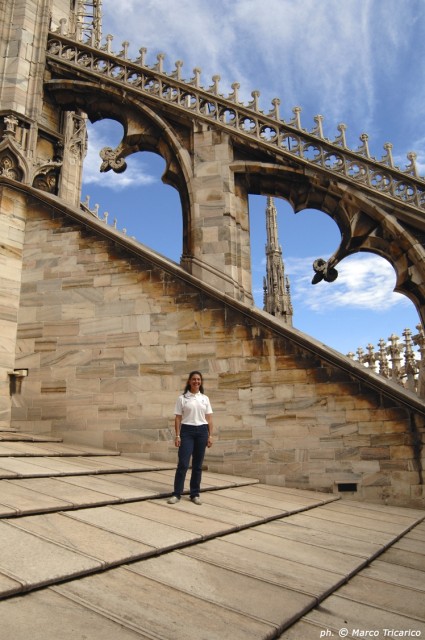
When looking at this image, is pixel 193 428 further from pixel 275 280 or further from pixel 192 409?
pixel 275 280

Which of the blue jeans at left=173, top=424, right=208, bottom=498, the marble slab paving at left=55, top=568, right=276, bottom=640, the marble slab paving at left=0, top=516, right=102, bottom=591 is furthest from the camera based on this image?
the blue jeans at left=173, top=424, right=208, bottom=498

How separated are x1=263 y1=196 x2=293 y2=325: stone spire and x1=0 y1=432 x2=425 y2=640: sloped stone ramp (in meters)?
26.1

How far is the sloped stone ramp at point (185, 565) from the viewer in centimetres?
199

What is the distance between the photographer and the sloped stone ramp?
1.99 meters

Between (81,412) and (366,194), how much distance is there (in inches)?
239

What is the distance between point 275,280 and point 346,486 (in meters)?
27.1

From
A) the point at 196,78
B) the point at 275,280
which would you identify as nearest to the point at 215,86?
the point at 196,78

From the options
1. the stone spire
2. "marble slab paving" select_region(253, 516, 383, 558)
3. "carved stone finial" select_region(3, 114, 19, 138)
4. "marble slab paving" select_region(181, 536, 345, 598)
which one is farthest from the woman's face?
the stone spire

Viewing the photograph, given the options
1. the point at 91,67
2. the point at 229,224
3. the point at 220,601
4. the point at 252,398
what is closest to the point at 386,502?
the point at 252,398

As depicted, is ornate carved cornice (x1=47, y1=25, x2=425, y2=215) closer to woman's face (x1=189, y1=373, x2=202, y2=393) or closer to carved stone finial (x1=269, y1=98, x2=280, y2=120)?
carved stone finial (x1=269, y1=98, x2=280, y2=120)

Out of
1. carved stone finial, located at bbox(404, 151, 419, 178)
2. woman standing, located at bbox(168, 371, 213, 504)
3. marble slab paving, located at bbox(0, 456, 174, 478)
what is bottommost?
marble slab paving, located at bbox(0, 456, 174, 478)

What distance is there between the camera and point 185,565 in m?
2.70

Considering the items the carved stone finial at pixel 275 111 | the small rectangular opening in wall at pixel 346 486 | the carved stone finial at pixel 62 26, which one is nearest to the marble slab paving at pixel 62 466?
the small rectangular opening in wall at pixel 346 486

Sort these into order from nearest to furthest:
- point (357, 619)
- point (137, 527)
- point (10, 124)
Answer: point (357, 619)
point (137, 527)
point (10, 124)
